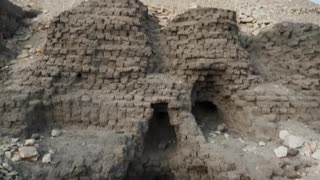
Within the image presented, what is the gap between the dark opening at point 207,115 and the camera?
8.17m

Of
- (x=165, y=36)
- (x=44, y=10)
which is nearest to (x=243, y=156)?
(x=165, y=36)

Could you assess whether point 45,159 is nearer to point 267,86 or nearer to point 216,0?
point 267,86

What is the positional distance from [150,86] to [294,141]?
2634 mm

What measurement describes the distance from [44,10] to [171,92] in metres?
4.61

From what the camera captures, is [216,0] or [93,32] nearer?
[93,32]

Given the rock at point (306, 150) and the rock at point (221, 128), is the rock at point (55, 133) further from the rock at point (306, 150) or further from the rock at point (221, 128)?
the rock at point (306, 150)

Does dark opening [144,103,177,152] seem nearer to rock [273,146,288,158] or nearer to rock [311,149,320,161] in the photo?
rock [273,146,288,158]

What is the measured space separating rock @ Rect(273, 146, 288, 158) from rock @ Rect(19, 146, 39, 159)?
378 centimetres

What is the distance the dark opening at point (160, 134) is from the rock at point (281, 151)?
1881mm

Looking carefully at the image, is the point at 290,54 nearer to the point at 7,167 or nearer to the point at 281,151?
the point at 281,151

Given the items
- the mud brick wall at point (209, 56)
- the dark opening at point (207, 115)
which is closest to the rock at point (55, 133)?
the mud brick wall at point (209, 56)

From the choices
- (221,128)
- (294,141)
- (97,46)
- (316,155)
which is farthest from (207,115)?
(97,46)

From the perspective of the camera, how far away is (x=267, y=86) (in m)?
7.96

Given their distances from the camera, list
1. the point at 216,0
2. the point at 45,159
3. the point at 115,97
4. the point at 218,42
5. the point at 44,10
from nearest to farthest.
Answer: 1. the point at 45,159
2. the point at 115,97
3. the point at 218,42
4. the point at 44,10
5. the point at 216,0
